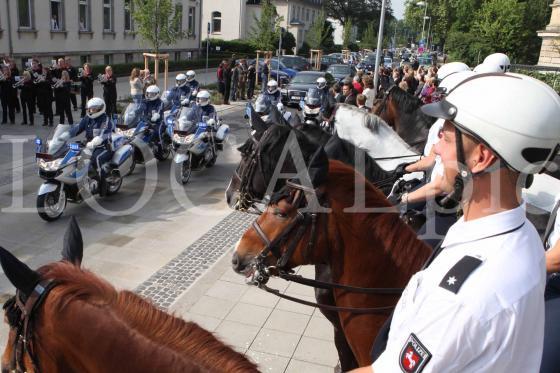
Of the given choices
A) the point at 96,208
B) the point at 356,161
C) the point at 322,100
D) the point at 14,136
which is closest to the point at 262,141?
the point at 356,161

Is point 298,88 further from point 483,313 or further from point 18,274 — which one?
point 483,313

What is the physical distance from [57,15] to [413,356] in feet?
97.3

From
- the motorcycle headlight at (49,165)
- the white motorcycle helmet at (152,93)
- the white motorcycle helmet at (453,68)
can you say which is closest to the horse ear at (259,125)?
the white motorcycle helmet at (453,68)

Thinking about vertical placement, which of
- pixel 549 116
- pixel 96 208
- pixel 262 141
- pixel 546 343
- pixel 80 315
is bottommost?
pixel 96 208

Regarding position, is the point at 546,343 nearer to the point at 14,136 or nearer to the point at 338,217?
the point at 338,217

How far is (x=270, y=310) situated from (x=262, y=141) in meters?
2.38

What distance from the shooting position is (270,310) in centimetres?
566

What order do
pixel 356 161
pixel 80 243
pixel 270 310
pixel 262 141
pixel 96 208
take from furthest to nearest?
1. pixel 96 208
2. pixel 270 310
3. pixel 356 161
4. pixel 262 141
5. pixel 80 243

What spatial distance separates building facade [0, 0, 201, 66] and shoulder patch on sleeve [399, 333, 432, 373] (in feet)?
72.8

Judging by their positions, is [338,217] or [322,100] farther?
[322,100]

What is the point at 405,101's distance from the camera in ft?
27.2

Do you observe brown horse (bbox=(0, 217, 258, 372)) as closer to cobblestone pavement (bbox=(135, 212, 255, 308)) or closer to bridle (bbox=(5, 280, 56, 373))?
bridle (bbox=(5, 280, 56, 373))

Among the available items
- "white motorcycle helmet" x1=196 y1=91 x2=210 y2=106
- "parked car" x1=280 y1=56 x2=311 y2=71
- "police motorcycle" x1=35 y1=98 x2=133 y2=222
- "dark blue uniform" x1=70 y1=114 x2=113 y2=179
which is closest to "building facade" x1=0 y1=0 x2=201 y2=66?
"parked car" x1=280 y1=56 x2=311 y2=71

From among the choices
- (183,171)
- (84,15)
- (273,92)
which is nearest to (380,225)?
(183,171)
